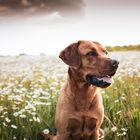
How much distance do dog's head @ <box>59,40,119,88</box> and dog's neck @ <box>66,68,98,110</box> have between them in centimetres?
6

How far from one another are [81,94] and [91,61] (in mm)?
231

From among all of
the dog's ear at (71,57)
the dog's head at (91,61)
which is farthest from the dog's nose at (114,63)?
the dog's ear at (71,57)

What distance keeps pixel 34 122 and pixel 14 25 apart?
1603 mm

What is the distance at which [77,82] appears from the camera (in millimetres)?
2936

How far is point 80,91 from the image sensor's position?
9.75 feet

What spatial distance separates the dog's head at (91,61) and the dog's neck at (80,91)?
6cm

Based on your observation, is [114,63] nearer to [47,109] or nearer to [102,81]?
[102,81]

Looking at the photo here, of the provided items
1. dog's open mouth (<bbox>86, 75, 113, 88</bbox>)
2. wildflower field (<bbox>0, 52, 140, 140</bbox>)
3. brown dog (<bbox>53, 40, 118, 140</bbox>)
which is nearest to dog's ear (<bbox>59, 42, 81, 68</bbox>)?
brown dog (<bbox>53, 40, 118, 140</bbox>)

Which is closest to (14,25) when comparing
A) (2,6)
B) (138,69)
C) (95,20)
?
(2,6)

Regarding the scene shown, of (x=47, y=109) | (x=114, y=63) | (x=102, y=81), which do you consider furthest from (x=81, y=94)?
(x=47, y=109)

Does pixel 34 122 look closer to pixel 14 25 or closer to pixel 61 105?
pixel 61 105

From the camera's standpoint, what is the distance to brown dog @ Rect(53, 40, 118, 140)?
2.84 meters

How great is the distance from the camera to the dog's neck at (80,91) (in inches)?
115

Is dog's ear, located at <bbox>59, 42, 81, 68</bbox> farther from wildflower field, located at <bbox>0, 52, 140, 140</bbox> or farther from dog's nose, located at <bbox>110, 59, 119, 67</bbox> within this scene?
wildflower field, located at <bbox>0, 52, 140, 140</bbox>
